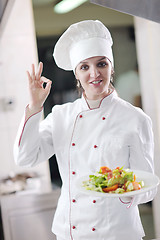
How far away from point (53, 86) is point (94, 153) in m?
2.11

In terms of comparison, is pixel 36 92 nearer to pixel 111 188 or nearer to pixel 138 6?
pixel 111 188

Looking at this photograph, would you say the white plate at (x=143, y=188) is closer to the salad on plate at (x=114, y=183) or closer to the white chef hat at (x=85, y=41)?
the salad on plate at (x=114, y=183)

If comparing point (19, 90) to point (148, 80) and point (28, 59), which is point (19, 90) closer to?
point (28, 59)

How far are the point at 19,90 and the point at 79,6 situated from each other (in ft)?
3.55

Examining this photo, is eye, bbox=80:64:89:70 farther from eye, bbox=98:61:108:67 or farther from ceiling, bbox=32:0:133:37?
ceiling, bbox=32:0:133:37

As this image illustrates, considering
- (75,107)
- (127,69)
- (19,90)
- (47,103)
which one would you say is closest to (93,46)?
(75,107)

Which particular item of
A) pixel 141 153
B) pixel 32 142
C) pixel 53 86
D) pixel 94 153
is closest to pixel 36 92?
pixel 32 142

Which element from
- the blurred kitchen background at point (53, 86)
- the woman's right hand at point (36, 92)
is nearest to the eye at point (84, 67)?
the woman's right hand at point (36, 92)

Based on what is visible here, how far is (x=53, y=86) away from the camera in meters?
3.34

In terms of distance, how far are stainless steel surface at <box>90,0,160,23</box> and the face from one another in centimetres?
46

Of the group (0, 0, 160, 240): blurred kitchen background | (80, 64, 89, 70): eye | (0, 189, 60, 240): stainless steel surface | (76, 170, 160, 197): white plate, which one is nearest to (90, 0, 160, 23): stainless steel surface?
(76, 170, 160, 197): white plate

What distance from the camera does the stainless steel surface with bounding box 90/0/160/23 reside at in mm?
762

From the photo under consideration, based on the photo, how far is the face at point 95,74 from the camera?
125 centimetres

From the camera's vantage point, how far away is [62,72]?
11.1 feet
